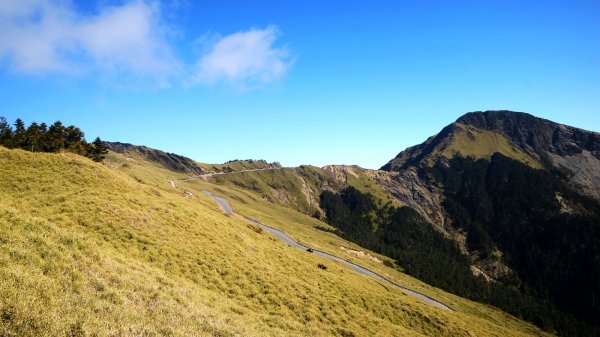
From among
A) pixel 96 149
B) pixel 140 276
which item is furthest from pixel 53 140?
pixel 140 276

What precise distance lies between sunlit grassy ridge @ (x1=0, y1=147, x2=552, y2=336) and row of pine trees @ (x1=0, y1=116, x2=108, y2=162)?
5679 cm

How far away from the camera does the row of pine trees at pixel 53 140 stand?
98562 mm

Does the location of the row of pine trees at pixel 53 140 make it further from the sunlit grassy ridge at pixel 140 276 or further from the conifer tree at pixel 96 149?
the sunlit grassy ridge at pixel 140 276

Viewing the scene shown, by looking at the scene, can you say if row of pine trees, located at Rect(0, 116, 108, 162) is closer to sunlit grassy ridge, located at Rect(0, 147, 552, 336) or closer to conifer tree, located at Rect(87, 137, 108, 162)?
conifer tree, located at Rect(87, 137, 108, 162)

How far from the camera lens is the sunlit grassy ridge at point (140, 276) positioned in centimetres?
1515

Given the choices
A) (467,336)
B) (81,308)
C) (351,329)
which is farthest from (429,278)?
(81,308)

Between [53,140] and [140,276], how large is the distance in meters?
98.9

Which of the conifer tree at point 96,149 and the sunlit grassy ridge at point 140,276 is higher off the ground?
the conifer tree at point 96,149

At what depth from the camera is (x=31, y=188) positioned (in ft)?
136

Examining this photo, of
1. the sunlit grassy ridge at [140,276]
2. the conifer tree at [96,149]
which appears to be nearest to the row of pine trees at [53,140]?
the conifer tree at [96,149]

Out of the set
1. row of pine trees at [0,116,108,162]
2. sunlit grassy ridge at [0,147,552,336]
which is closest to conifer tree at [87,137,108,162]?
row of pine trees at [0,116,108,162]

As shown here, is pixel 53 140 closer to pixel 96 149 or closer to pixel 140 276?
pixel 96 149

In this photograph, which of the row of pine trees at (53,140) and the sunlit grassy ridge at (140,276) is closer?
the sunlit grassy ridge at (140,276)

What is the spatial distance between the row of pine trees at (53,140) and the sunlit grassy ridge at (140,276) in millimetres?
56791
